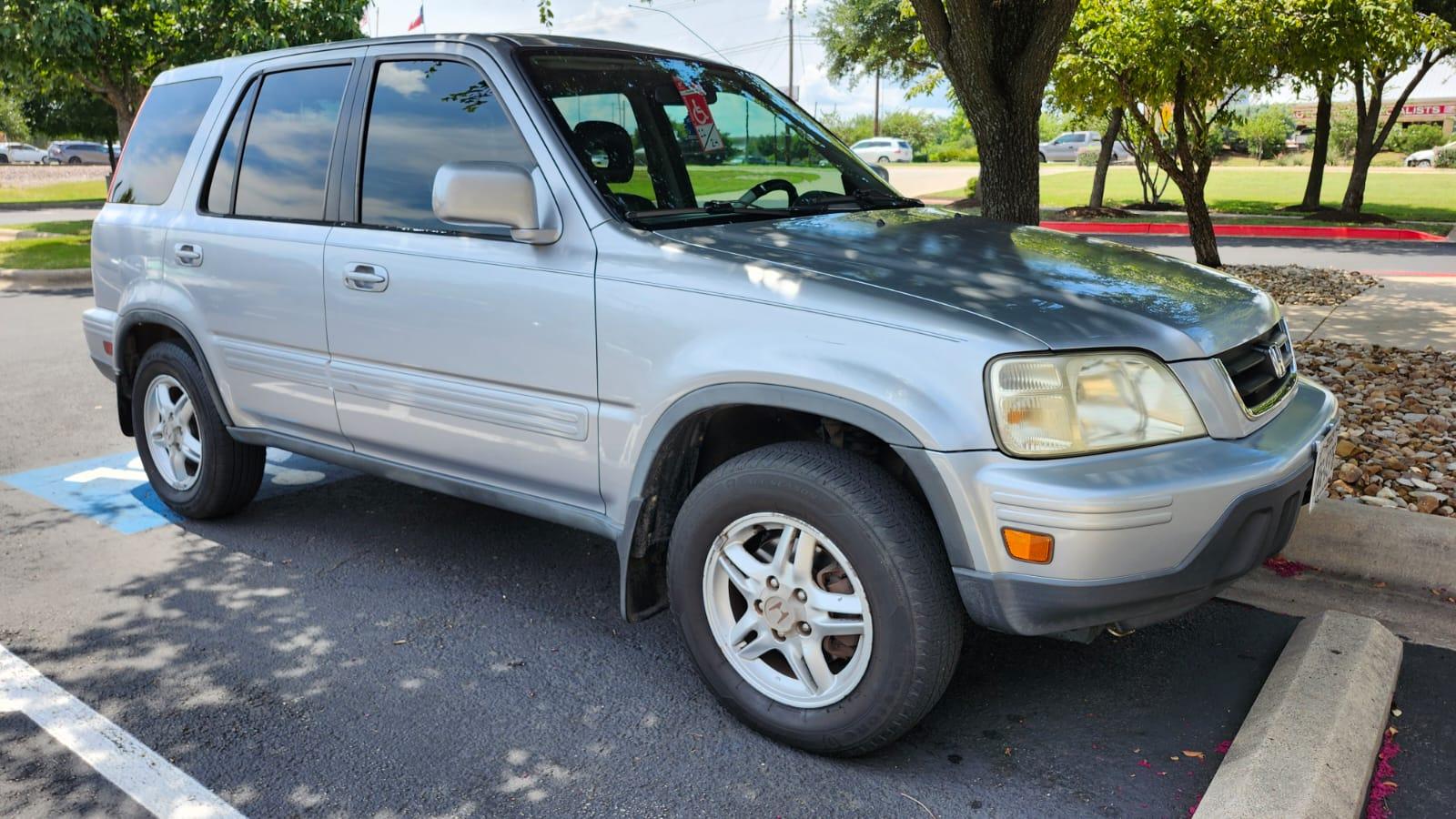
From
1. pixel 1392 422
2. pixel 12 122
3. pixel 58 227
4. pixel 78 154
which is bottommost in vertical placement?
pixel 1392 422

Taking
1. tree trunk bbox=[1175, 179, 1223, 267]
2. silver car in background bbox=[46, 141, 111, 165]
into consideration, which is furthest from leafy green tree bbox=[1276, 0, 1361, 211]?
silver car in background bbox=[46, 141, 111, 165]

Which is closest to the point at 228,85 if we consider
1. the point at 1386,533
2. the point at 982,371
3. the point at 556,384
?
the point at 556,384

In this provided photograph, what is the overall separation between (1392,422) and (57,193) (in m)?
38.2

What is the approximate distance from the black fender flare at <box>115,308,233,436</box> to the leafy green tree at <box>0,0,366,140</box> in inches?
485

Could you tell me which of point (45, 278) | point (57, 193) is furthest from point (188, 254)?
point (57, 193)

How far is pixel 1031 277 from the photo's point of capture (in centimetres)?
303

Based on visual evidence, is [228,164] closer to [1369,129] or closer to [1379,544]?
[1379,544]

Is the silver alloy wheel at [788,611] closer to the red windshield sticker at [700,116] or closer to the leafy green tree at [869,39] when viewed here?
the red windshield sticker at [700,116]

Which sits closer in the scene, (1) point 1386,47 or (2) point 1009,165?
(2) point 1009,165

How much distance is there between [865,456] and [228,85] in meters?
3.15

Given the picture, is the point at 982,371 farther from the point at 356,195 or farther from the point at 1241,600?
the point at 356,195

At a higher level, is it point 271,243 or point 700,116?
point 700,116

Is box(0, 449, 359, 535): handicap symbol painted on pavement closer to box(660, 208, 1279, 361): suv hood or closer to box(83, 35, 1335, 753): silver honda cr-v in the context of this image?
box(83, 35, 1335, 753): silver honda cr-v

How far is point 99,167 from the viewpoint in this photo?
176 feet
